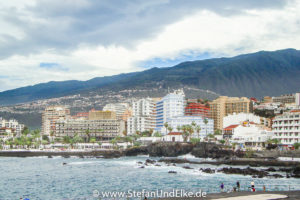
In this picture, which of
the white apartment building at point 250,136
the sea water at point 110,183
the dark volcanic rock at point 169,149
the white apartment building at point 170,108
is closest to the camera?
the sea water at point 110,183

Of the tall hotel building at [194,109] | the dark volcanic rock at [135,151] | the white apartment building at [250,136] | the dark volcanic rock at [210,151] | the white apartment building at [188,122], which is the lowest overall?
the dark volcanic rock at [135,151]

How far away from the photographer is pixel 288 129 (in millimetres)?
116750

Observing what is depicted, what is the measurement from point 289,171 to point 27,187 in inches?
2009

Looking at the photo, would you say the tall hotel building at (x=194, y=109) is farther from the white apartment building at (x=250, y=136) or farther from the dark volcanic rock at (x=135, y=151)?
the dark volcanic rock at (x=135, y=151)

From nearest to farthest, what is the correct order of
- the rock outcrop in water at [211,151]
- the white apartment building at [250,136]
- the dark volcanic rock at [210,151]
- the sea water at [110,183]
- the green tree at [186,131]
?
the sea water at [110,183] → the rock outcrop in water at [211,151] → the dark volcanic rock at [210,151] → the white apartment building at [250,136] → the green tree at [186,131]

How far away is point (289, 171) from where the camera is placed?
77.9 meters

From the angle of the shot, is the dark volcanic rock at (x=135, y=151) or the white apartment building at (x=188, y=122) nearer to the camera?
the dark volcanic rock at (x=135, y=151)

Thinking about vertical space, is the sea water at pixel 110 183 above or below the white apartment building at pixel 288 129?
below

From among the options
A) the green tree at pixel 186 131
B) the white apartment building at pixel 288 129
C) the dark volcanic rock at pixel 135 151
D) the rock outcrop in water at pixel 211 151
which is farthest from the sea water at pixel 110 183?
the green tree at pixel 186 131

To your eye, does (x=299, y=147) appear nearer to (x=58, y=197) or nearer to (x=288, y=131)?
(x=288, y=131)

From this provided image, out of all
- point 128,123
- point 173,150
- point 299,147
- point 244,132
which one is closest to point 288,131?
point 299,147

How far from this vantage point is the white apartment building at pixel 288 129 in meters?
→ 115

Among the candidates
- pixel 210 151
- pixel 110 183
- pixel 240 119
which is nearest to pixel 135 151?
pixel 210 151

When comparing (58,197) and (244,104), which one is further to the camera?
(244,104)
